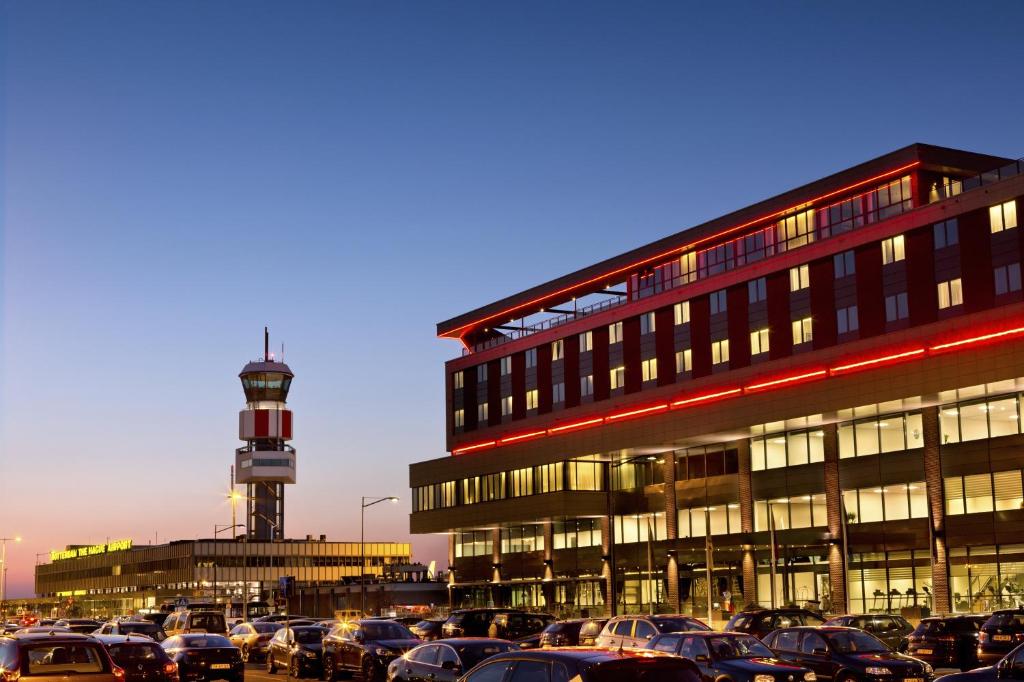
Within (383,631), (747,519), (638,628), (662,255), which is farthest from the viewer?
(662,255)

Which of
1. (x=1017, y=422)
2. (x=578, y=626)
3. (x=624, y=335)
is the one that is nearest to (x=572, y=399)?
(x=624, y=335)

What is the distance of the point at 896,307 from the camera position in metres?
70.4

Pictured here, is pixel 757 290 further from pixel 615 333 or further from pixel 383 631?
pixel 383 631

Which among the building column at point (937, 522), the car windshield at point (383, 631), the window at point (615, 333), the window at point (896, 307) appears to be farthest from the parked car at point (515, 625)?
the window at point (615, 333)

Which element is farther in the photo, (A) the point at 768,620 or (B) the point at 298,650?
(B) the point at 298,650

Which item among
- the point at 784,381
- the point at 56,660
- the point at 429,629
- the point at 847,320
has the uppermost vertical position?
the point at 847,320

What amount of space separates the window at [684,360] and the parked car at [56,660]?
218 feet

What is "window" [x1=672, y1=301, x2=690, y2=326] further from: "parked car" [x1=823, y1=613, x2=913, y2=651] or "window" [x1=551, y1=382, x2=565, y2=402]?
"parked car" [x1=823, y1=613, x2=913, y2=651]

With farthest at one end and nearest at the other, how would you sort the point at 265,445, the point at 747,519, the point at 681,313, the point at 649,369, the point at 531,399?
the point at 265,445 < the point at 531,399 < the point at 649,369 < the point at 681,313 < the point at 747,519

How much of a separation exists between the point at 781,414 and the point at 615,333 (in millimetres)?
20669

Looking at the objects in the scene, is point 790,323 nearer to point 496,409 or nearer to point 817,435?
point 817,435

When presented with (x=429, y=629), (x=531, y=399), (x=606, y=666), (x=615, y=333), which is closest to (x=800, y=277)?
(x=615, y=333)

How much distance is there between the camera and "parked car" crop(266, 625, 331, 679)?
38969mm

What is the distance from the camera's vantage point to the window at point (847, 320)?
7289 cm
